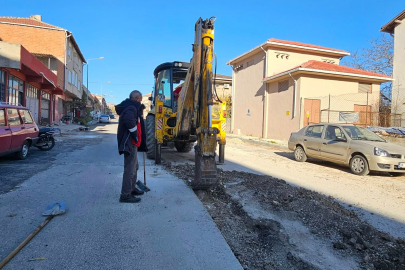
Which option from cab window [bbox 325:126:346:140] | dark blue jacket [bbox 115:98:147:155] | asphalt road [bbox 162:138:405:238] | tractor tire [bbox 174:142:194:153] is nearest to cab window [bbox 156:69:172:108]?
tractor tire [bbox 174:142:194:153]

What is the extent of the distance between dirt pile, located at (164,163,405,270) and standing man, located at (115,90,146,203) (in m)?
1.29

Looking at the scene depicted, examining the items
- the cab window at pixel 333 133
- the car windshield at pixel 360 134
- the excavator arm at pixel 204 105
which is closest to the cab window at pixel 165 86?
the excavator arm at pixel 204 105

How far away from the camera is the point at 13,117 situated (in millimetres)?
8336

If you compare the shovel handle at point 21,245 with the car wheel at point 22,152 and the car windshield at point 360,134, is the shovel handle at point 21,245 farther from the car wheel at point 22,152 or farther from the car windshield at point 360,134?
the car windshield at point 360,134

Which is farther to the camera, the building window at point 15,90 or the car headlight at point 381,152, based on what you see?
the building window at point 15,90

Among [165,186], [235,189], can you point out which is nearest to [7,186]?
[165,186]

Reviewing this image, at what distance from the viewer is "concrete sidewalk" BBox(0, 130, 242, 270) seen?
287 centimetres

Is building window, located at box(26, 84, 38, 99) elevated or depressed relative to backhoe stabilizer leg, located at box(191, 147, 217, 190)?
elevated

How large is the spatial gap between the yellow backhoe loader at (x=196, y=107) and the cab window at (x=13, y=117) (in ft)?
12.6

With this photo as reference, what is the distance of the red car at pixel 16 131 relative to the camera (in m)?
7.75

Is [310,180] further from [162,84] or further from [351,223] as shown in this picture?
[162,84]

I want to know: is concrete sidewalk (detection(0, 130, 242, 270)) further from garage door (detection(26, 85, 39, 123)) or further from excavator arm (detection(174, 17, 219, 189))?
garage door (detection(26, 85, 39, 123))

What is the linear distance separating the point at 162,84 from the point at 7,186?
4891 mm

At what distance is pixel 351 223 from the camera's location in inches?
163
